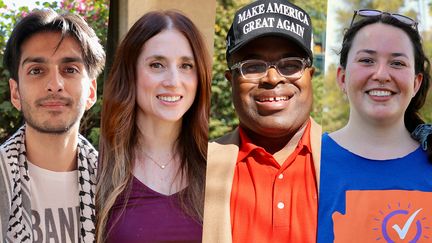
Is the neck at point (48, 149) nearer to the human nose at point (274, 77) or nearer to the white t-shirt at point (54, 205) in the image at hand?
the white t-shirt at point (54, 205)

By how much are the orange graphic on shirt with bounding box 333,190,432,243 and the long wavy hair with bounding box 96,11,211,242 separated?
0.74 meters

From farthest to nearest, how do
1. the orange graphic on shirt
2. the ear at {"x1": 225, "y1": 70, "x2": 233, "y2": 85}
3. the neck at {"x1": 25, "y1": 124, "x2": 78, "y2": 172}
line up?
1. the neck at {"x1": 25, "y1": 124, "x2": 78, "y2": 172}
2. the ear at {"x1": 225, "y1": 70, "x2": 233, "y2": 85}
3. the orange graphic on shirt

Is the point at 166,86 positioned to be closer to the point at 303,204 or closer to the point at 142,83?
the point at 142,83

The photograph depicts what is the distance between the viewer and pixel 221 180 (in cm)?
307

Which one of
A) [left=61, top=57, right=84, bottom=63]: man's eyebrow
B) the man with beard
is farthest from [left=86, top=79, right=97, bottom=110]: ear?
[left=61, top=57, right=84, bottom=63]: man's eyebrow

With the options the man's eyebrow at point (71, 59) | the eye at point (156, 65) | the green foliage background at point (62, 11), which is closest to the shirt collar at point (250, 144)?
the eye at point (156, 65)

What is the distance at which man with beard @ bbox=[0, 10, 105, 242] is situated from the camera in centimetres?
322

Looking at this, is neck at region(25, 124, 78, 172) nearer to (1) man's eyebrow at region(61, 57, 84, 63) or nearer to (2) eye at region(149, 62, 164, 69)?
(1) man's eyebrow at region(61, 57, 84, 63)

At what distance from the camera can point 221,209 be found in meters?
3.04

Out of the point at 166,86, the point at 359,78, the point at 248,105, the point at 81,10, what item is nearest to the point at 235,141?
the point at 248,105

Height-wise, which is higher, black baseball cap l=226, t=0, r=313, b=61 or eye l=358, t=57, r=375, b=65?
black baseball cap l=226, t=0, r=313, b=61

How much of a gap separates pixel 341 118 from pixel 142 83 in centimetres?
95

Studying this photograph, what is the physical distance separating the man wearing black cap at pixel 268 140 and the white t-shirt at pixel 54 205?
2.25ft

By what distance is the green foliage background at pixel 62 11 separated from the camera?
3.33 metres
